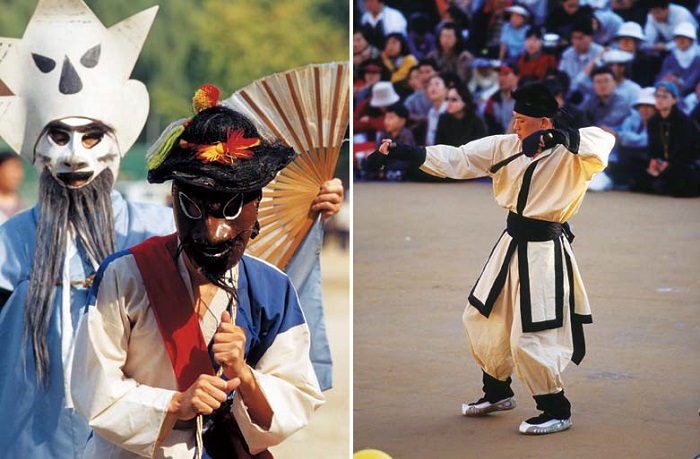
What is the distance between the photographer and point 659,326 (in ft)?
19.0

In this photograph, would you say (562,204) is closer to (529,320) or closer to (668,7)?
(529,320)

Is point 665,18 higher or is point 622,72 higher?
point 665,18

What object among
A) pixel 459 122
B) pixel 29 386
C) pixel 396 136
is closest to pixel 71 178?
pixel 29 386

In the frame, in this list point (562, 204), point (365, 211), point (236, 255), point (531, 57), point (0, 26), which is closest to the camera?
point (236, 255)

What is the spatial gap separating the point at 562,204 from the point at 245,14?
1447 mm

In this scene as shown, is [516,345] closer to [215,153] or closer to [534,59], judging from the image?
[215,153]

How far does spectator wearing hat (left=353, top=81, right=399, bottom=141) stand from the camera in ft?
29.3

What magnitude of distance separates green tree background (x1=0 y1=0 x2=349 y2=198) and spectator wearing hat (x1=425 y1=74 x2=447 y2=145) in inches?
40.1

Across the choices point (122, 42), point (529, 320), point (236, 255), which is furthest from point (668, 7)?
point (236, 255)

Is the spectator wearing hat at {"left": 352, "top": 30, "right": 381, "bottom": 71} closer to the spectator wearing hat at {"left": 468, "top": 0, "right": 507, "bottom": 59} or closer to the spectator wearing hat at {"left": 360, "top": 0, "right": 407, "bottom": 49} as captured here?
the spectator wearing hat at {"left": 360, "top": 0, "right": 407, "bottom": 49}

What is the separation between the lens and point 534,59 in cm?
896

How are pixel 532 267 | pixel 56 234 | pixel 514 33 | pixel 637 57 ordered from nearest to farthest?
1. pixel 56 234
2. pixel 532 267
3. pixel 637 57
4. pixel 514 33

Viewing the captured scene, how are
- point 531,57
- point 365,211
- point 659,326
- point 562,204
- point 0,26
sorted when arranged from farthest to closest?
point 531,57 < point 365,211 < point 659,326 < point 562,204 < point 0,26

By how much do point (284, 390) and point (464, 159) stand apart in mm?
1994
